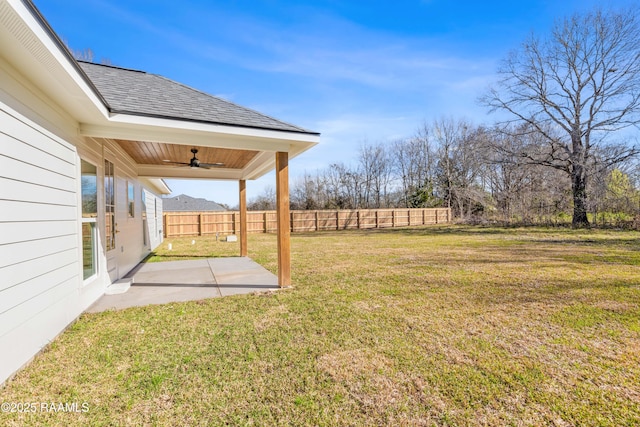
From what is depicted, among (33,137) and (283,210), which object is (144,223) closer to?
(283,210)

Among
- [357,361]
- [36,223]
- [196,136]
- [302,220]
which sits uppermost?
[196,136]

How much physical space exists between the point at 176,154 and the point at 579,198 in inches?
726

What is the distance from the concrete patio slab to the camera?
4184 millimetres

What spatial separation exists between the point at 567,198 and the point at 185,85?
63.2 feet

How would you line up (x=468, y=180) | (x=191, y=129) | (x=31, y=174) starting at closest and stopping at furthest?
(x=31, y=174) < (x=191, y=129) < (x=468, y=180)

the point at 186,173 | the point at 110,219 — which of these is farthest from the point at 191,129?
the point at 186,173

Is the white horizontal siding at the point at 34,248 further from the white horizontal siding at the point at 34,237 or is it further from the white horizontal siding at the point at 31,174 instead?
the white horizontal siding at the point at 31,174

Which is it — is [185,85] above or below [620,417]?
above

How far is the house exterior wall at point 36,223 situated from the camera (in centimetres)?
218

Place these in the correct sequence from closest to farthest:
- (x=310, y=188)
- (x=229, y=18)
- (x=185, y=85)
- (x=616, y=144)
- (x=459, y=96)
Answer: (x=185, y=85)
(x=229, y=18)
(x=459, y=96)
(x=616, y=144)
(x=310, y=188)

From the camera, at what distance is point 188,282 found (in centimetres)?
523

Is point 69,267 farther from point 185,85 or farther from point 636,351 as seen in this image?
point 636,351

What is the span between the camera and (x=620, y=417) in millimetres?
1719

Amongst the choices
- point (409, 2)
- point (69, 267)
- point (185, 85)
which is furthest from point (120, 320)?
point (409, 2)
